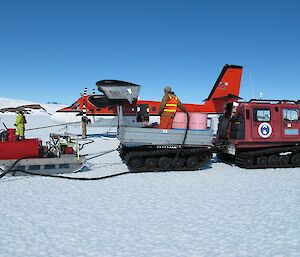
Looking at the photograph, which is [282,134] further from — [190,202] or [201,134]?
[190,202]

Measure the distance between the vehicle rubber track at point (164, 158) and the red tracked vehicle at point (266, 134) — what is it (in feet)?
4.42

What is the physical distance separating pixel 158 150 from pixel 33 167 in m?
3.90

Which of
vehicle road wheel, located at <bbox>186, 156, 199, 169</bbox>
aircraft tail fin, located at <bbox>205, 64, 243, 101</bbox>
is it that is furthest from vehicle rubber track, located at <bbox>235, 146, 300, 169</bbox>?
aircraft tail fin, located at <bbox>205, 64, 243, 101</bbox>

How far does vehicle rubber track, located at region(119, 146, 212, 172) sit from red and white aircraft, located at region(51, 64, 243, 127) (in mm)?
9980

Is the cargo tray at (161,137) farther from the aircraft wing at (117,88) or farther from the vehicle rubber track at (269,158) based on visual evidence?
the aircraft wing at (117,88)

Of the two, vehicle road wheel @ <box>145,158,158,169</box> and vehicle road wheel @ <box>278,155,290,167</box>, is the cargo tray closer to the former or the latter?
vehicle road wheel @ <box>145,158,158,169</box>

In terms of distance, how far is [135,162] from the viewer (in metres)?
9.34

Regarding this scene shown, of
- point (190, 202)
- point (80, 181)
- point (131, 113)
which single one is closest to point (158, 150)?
point (80, 181)

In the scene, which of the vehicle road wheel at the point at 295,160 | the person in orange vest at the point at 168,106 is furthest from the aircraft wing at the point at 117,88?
the vehicle road wheel at the point at 295,160

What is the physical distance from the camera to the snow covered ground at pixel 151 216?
13.6ft

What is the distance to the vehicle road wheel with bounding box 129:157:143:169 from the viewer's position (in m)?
9.29

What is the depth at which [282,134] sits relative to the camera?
33.4 ft

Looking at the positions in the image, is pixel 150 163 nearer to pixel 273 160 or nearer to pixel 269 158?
pixel 269 158

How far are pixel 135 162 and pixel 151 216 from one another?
4.04 m
